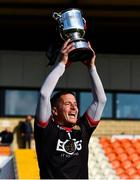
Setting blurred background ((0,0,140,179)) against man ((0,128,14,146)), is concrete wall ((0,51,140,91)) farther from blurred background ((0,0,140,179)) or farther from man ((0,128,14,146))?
man ((0,128,14,146))

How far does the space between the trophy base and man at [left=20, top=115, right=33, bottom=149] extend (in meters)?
14.5

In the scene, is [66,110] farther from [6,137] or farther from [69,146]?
[6,137]

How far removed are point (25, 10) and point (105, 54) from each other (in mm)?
3648

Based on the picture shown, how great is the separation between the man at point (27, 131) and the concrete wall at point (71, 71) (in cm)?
150

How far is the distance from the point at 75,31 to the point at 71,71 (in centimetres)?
1553

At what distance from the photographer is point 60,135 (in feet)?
10.3

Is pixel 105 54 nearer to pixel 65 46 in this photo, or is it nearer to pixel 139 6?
pixel 139 6

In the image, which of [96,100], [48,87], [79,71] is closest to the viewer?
[48,87]

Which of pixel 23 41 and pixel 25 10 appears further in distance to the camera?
pixel 23 41

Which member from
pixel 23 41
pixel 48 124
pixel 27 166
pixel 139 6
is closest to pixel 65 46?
pixel 48 124

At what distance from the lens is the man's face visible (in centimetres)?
317

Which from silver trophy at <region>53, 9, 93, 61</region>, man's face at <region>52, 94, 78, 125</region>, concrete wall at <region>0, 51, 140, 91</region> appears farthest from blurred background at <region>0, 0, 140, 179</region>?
man's face at <region>52, 94, 78, 125</region>

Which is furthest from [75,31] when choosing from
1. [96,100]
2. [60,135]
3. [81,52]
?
[60,135]

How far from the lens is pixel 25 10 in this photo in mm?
16562
